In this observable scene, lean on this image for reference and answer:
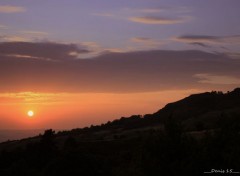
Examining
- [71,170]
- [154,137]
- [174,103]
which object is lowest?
[71,170]

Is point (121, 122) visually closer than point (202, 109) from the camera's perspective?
No

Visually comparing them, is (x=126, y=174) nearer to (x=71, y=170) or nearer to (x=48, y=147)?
(x=71, y=170)

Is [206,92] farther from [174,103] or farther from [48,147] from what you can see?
[48,147]

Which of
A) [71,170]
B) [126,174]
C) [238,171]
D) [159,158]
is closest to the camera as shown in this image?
[238,171]

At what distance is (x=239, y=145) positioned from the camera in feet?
88.5

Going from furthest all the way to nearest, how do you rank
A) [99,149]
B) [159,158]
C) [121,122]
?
[121,122] < [99,149] < [159,158]

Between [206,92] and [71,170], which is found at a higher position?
[206,92]

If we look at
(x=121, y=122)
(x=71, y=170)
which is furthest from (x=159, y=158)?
(x=121, y=122)

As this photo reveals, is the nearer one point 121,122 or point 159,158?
point 159,158

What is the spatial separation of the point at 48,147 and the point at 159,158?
4289 centimetres

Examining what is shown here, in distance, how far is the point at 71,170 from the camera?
41.8 metres

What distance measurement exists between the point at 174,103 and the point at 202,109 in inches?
990

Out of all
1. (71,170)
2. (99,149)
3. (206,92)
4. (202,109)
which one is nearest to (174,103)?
(206,92)

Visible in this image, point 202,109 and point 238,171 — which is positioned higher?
point 202,109
